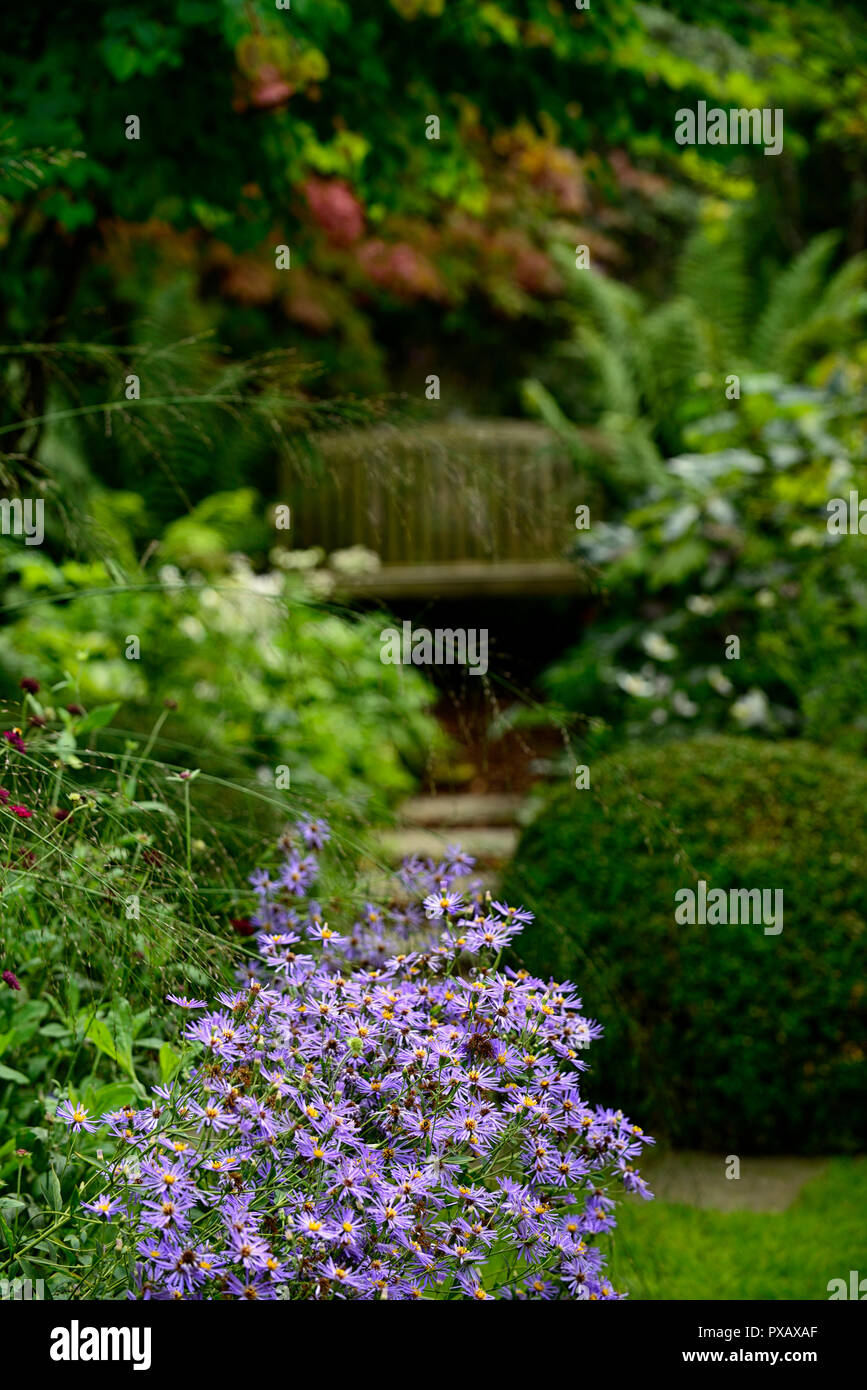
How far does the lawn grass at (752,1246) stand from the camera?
241 centimetres

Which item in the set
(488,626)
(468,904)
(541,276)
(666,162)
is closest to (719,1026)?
(468,904)

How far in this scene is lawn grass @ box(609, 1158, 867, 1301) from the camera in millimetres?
2406

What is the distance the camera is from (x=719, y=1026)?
309 cm

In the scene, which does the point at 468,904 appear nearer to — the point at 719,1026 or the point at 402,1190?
the point at 402,1190

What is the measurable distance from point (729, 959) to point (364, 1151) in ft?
5.97

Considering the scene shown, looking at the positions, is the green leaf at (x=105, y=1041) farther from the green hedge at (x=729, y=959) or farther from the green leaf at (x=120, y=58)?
the green leaf at (x=120, y=58)

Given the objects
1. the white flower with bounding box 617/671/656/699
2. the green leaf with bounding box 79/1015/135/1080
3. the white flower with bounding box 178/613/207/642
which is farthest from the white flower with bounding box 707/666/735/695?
the green leaf with bounding box 79/1015/135/1080

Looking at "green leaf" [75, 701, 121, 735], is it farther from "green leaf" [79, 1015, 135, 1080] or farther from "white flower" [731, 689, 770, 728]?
"white flower" [731, 689, 770, 728]

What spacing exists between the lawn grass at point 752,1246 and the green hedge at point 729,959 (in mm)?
227

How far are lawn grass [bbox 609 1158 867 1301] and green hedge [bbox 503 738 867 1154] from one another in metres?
0.23

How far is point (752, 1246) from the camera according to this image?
8.57ft

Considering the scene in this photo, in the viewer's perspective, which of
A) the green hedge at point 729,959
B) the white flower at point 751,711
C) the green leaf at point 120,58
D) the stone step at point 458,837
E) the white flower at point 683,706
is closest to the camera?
the green leaf at point 120,58

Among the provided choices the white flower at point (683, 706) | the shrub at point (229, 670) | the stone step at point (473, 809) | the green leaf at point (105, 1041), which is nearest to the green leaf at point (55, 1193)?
the green leaf at point (105, 1041)

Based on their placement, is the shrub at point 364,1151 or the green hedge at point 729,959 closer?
the shrub at point 364,1151
